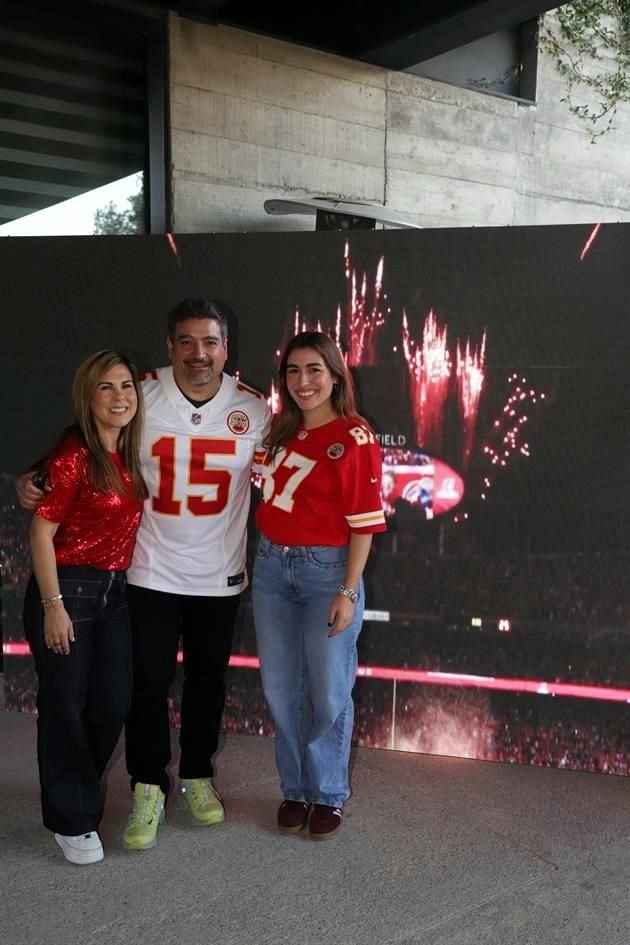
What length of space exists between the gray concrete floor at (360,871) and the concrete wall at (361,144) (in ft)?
12.2

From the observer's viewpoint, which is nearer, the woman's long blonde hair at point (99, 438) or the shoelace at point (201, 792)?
the woman's long blonde hair at point (99, 438)

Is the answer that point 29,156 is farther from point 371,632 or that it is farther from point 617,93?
point 617,93

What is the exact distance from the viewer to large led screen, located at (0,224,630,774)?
9.30 feet

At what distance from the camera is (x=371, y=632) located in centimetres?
307

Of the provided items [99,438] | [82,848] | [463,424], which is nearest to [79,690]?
[82,848]

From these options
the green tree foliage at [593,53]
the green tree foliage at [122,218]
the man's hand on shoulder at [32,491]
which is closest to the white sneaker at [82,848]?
the man's hand on shoulder at [32,491]

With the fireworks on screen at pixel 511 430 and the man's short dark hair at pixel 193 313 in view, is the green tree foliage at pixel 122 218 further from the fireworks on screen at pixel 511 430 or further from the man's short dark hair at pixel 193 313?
the fireworks on screen at pixel 511 430

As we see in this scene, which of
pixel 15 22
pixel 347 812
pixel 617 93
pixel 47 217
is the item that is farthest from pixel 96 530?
pixel 617 93

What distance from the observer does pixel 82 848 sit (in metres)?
2.23

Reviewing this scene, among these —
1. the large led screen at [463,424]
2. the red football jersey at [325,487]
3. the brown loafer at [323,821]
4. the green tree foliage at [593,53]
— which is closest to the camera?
the red football jersey at [325,487]

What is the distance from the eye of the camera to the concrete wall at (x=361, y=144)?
16.9ft

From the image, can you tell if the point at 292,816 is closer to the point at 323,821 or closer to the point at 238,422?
the point at 323,821

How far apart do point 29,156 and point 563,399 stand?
3434 millimetres

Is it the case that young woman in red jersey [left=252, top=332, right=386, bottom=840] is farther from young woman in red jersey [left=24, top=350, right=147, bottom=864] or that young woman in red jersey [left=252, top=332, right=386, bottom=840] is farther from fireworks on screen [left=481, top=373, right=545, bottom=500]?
fireworks on screen [left=481, top=373, right=545, bottom=500]
